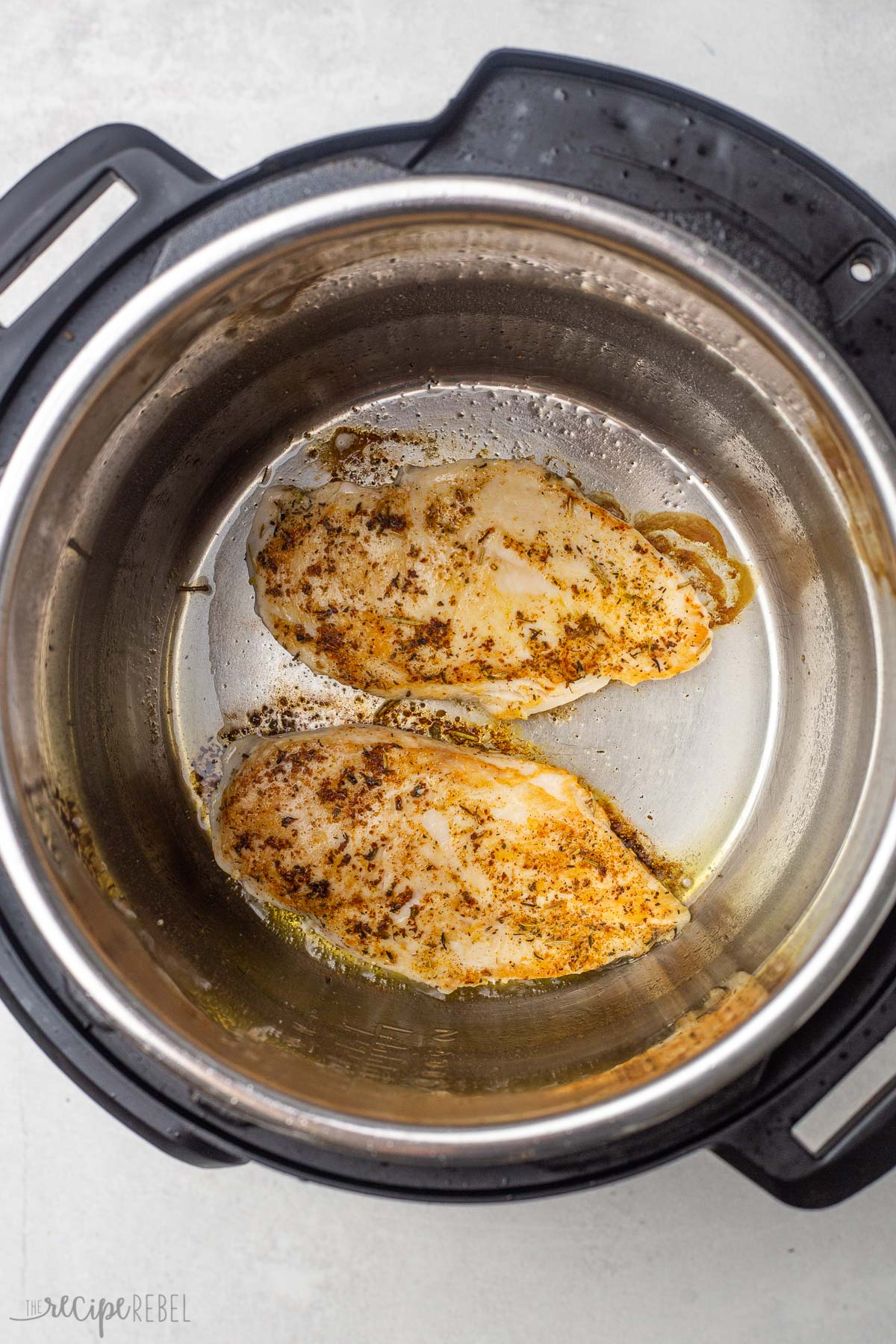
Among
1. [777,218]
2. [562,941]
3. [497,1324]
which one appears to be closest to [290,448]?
[777,218]

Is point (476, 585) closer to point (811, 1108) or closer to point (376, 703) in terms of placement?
point (376, 703)

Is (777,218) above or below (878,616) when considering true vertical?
above

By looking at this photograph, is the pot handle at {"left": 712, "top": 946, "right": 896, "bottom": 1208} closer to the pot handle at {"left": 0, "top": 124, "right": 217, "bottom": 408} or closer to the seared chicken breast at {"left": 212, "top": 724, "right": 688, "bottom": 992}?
the seared chicken breast at {"left": 212, "top": 724, "right": 688, "bottom": 992}

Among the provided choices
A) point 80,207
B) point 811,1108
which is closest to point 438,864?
point 811,1108

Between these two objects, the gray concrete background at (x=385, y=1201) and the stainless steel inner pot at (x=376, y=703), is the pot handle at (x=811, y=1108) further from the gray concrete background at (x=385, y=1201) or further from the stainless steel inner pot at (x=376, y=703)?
the gray concrete background at (x=385, y=1201)

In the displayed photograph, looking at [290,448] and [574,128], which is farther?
[290,448]

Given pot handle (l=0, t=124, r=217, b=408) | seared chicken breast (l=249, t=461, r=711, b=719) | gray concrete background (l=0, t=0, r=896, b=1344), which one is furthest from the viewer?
gray concrete background (l=0, t=0, r=896, b=1344)

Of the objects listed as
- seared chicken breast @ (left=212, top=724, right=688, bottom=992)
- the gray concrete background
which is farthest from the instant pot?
the gray concrete background

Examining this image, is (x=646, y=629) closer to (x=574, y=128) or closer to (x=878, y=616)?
(x=878, y=616)
